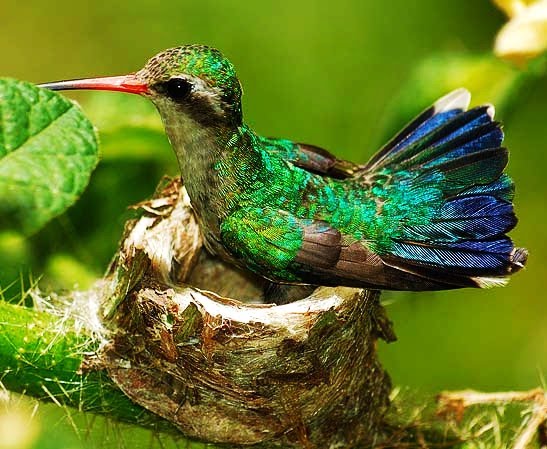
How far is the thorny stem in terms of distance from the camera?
68.9 inches

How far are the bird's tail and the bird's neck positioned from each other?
1.19ft

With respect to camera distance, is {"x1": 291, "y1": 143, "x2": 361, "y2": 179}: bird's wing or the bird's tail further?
{"x1": 291, "y1": 143, "x2": 361, "y2": 179}: bird's wing

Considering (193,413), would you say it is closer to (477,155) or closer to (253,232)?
(253,232)

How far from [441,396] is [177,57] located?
92cm

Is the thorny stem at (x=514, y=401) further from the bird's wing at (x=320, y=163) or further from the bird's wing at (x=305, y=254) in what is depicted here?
the bird's wing at (x=320, y=163)

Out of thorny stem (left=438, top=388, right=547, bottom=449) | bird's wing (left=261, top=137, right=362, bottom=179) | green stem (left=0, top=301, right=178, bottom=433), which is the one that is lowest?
green stem (left=0, top=301, right=178, bottom=433)

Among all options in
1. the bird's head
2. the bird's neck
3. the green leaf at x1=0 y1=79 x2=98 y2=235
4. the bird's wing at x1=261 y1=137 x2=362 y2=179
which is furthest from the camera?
the bird's wing at x1=261 y1=137 x2=362 y2=179

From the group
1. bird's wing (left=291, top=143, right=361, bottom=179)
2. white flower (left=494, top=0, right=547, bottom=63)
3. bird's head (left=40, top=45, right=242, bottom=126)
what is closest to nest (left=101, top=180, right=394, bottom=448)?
bird's head (left=40, top=45, right=242, bottom=126)

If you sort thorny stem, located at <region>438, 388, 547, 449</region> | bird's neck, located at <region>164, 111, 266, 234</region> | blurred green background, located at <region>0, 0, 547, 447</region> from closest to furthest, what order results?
thorny stem, located at <region>438, 388, 547, 449</region> → bird's neck, located at <region>164, 111, 266, 234</region> → blurred green background, located at <region>0, 0, 547, 447</region>

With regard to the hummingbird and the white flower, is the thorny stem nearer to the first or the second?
the hummingbird

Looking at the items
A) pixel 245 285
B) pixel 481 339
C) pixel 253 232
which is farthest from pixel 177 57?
pixel 481 339

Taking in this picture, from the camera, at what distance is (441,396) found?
6.72 ft

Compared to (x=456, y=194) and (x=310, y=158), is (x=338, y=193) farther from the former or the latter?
(x=456, y=194)

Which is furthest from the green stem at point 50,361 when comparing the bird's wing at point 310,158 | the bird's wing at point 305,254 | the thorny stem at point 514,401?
the bird's wing at point 310,158
